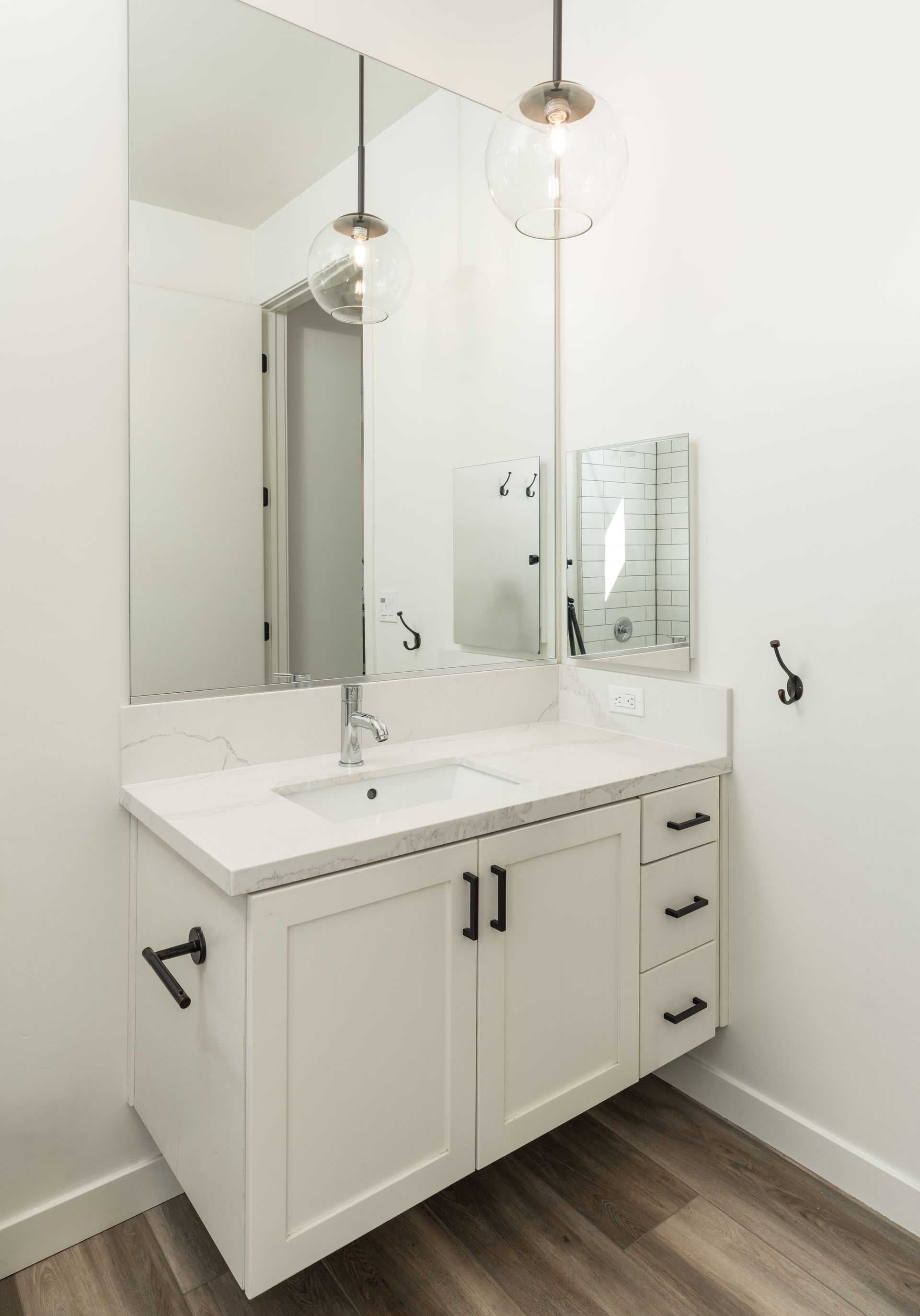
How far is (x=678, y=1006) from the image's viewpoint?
1675 mm

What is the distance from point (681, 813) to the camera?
1666 millimetres

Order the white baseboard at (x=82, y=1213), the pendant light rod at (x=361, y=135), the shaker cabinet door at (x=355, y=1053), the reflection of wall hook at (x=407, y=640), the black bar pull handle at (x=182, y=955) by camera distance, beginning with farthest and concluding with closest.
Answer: the reflection of wall hook at (x=407, y=640) → the pendant light rod at (x=361, y=135) → the white baseboard at (x=82, y=1213) → the black bar pull handle at (x=182, y=955) → the shaker cabinet door at (x=355, y=1053)

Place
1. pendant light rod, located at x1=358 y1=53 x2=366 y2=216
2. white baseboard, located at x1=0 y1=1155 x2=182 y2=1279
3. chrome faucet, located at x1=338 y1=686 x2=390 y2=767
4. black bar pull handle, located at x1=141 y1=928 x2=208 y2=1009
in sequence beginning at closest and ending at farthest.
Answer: black bar pull handle, located at x1=141 y1=928 x2=208 y2=1009 → white baseboard, located at x1=0 y1=1155 x2=182 y2=1279 → chrome faucet, located at x1=338 y1=686 x2=390 y2=767 → pendant light rod, located at x1=358 y1=53 x2=366 y2=216

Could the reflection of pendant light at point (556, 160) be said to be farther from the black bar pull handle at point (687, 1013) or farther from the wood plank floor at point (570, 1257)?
the wood plank floor at point (570, 1257)

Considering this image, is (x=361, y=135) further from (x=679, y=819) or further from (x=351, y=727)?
(x=679, y=819)

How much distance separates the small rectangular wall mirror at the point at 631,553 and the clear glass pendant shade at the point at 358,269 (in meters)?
0.63

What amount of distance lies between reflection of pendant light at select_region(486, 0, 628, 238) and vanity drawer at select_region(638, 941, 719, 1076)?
4.88 ft

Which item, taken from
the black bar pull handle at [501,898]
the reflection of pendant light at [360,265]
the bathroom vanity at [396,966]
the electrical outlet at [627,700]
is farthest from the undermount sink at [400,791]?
the reflection of pendant light at [360,265]

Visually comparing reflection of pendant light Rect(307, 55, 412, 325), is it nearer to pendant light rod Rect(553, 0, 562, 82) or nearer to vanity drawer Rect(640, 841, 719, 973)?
pendant light rod Rect(553, 0, 562, 82)

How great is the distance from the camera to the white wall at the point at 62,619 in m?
1.38

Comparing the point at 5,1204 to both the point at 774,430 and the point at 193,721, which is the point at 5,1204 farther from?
A: the point at 774,430

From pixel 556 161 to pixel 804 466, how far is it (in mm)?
742

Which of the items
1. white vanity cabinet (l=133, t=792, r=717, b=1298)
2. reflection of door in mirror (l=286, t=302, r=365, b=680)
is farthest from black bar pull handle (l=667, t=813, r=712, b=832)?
reflection of door in mirror (l=286, t=302, r=365, b=680)

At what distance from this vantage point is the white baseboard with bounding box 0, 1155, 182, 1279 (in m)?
1.42
